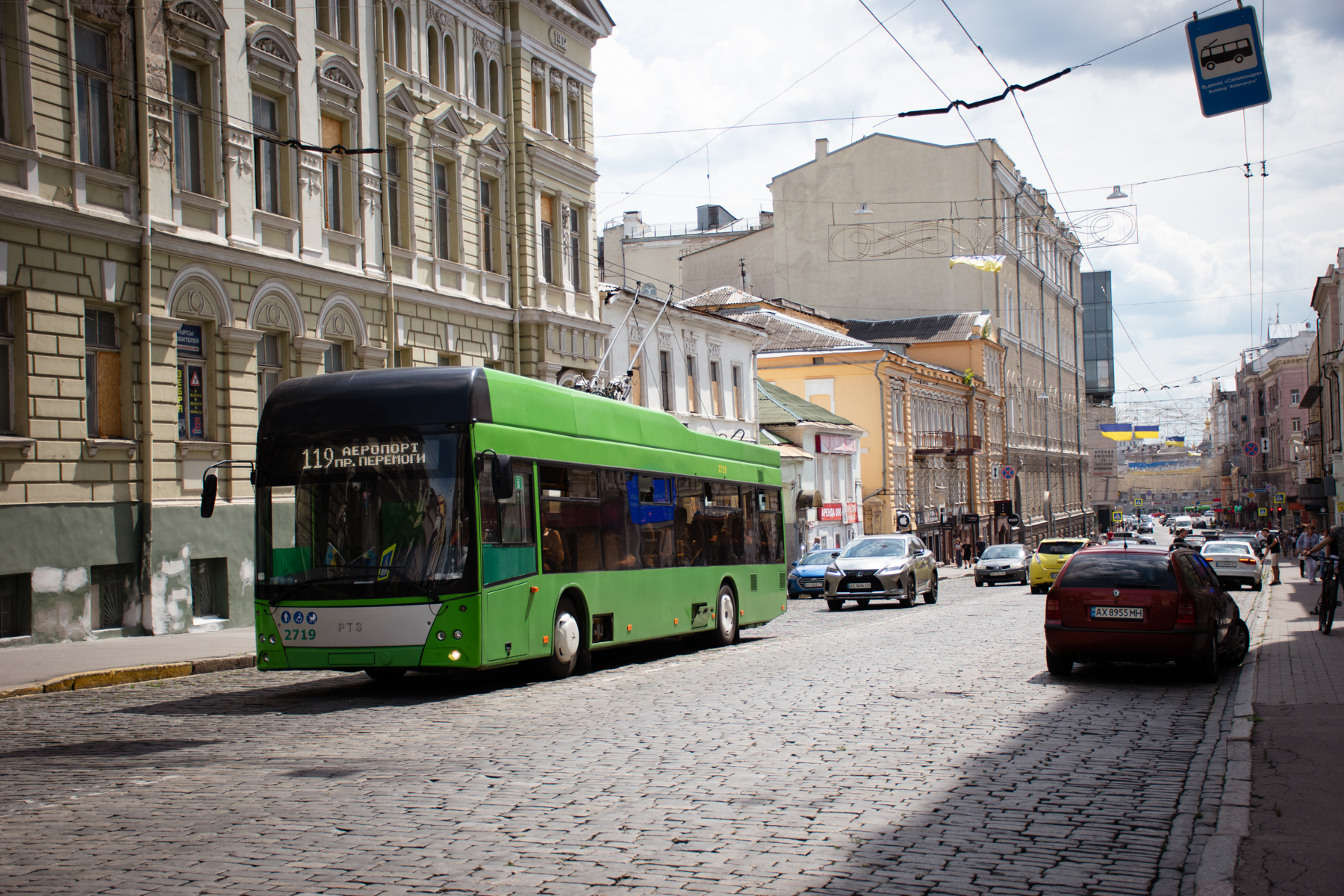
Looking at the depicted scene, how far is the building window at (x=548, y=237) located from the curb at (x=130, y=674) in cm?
1640

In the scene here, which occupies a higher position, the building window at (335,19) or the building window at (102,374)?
the building window at (335,19)

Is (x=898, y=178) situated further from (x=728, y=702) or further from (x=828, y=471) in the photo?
(x=728, y=702)

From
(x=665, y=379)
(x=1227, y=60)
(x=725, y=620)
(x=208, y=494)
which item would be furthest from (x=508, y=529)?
Result: (x=665, y=379)

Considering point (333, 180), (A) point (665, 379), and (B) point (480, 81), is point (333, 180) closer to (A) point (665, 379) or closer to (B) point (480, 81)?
(B) point (480, 81)

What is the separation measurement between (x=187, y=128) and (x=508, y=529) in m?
11.9

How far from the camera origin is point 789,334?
61.2 m

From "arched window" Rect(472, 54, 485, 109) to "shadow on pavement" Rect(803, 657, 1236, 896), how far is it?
2192 centimetres

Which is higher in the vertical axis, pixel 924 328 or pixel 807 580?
pixel 924 328

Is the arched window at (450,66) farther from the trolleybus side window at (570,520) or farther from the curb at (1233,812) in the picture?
the curb at (1233,812)

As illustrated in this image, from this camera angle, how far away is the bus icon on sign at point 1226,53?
13.1 meters

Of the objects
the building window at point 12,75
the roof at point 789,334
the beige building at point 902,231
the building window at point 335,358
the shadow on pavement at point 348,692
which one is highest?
the beige building at point 902,231

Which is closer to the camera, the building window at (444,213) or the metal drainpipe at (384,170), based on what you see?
the metal drainpipe at (384,170)

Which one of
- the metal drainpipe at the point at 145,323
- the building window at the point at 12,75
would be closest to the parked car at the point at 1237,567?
the metal drainpipe at the point at 145,323

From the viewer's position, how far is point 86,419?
761 inches
